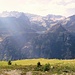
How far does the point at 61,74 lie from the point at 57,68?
201 inches

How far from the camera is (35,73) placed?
133 ft

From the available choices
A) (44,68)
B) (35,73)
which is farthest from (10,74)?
(44,68)

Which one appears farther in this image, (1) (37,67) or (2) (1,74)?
(1) (37,67)

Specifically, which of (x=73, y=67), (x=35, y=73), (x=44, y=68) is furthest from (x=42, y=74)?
(x=73, y=67)

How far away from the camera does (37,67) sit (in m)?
46.8

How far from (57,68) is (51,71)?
2.64 metres

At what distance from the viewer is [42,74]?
40188 mm

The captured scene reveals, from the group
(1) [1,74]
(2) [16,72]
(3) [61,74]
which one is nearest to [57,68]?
(3) [61,74]

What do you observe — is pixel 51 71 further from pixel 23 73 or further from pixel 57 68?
pixel 23 73

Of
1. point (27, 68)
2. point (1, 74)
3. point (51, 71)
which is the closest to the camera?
point (1, 74)

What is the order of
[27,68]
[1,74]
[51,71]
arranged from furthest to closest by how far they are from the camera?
1. [27,68]
2. [51,71]
3. [1,74]

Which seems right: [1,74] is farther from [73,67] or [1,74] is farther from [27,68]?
[73,67]

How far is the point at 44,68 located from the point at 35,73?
4491mm

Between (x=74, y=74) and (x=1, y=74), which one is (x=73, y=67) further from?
(x=1, y=74)
